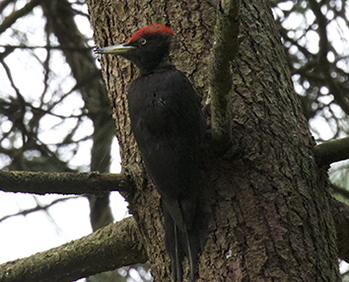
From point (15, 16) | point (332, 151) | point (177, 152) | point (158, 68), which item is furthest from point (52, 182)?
point (15, 16)

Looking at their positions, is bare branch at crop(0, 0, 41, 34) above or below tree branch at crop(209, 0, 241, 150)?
above

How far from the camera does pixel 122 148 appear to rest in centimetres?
185

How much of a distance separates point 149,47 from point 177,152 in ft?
1.62

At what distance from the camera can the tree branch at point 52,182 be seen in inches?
51.3

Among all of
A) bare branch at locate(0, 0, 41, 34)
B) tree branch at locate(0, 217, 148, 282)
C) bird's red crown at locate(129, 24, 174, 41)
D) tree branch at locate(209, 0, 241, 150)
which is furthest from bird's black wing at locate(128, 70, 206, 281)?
bare branch at locate(0, 0, 41, 34)

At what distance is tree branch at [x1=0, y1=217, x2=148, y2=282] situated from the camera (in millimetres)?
1856

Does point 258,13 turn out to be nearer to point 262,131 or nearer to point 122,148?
point 262,131

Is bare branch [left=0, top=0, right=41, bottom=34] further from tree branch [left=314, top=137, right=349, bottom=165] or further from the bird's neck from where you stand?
tree branch [left=314, top=137, right=349, bottom=165]

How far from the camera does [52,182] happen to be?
1.35 m

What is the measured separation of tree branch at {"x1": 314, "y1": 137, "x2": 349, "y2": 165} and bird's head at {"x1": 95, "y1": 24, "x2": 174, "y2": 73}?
736mm

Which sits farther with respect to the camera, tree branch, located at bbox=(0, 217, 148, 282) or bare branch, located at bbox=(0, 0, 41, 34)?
bare branch, located at bbox=(0, 0, 41, 34)

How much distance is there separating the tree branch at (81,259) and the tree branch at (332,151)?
872mm

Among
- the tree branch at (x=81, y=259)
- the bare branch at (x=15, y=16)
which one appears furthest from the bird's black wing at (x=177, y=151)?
the bare branch at (x=15, y=16)

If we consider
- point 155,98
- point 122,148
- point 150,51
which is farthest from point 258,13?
point 122,148
